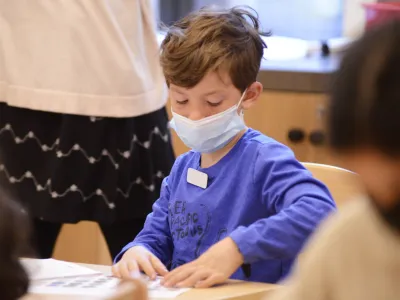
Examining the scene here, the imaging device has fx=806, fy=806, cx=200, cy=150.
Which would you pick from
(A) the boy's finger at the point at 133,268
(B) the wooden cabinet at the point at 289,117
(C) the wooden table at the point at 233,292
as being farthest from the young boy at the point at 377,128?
(B) the wooden cabinet at the point at 289,117

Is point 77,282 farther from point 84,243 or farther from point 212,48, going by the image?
point 84,243

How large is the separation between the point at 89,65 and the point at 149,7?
219 millimetres

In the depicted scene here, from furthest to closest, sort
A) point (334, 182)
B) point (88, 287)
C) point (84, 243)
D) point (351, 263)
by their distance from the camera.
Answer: point (84, 243)
point (334, 182)
point (88, 287)
point (351, 263)

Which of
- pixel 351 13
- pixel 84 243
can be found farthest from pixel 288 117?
pixel 84 243

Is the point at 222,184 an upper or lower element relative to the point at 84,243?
upper

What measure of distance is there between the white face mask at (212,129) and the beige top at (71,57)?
1.28ft

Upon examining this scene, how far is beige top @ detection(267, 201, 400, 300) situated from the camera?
0.75 metres

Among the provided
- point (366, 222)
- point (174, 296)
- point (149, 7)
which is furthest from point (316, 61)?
point (366, 222)

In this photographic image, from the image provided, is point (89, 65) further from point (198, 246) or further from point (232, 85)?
point (198, 246)

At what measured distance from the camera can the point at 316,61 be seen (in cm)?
244

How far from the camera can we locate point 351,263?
777 mm

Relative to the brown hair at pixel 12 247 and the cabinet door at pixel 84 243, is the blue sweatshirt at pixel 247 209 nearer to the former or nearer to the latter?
the brown hair at pixel 12 247

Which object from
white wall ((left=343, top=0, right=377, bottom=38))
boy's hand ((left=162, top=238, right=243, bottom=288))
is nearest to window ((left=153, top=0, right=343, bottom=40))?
white wall ((left=343, top=0, right=377, bottom=38))

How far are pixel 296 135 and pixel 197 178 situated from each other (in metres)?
0.81
